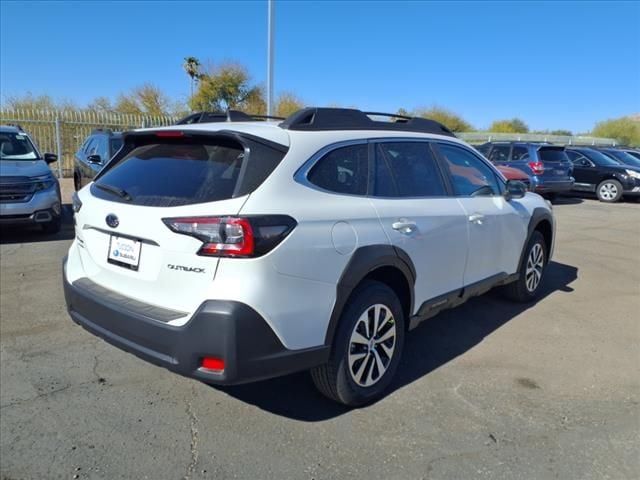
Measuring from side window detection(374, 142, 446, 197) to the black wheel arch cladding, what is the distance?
405 mm

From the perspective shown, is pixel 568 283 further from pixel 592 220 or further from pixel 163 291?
pixel 592 220

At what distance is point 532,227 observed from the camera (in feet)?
16.3

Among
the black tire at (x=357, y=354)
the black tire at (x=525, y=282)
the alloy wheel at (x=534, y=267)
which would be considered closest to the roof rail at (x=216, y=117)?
the black tire at (x=357, y=354)

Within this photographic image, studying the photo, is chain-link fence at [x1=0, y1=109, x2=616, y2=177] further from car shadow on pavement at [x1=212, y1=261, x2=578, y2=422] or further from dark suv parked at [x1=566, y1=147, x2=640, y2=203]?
car shadow on pavement at [x1=212, y1=261, x2=578, y2=422]

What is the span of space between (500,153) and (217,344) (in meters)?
14.1

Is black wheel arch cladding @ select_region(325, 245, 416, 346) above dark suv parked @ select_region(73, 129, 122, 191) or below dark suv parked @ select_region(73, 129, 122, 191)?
below

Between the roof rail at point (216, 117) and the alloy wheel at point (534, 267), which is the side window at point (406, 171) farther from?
the alloy wheel at point (534, 267)

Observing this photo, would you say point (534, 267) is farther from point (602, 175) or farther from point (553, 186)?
point (602, 175)

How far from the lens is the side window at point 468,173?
403 cm

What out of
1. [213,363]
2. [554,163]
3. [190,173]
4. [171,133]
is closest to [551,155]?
[554,163]

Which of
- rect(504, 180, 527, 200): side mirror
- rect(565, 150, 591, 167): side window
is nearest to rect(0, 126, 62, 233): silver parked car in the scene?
rect(504, 180, 527, 200): side mirror

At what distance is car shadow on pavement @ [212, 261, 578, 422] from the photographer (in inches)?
123

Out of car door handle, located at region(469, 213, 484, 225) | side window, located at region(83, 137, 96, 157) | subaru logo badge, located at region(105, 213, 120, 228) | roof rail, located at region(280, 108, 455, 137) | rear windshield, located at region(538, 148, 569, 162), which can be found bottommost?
car door handle, located at region(469, 213, 484, 225)

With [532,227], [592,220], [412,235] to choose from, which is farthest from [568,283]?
[592,220]
